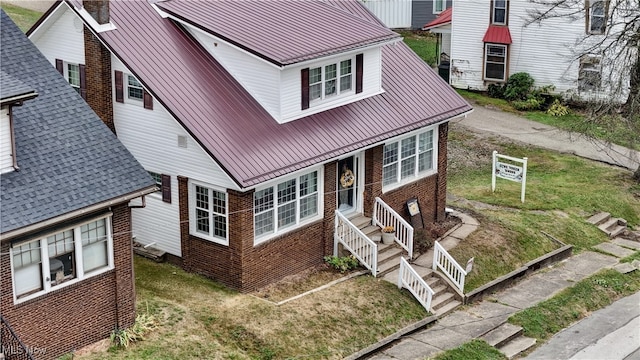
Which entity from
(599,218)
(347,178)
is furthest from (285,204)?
(599,218)

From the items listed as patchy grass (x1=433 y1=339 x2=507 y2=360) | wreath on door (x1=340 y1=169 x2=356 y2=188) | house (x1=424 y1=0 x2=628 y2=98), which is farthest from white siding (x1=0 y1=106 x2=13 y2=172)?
house (x1=424 y1=0 x2=628 y2=98)

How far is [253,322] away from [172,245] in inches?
160

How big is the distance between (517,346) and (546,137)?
19.3 meters

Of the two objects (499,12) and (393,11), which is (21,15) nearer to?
(393,11)

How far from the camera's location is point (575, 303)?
3197cm

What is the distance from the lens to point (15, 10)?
182ft

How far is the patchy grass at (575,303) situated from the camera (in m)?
A: 30.3

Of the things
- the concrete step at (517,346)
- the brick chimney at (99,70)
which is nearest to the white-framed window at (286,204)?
the brick chimney at (99,70)

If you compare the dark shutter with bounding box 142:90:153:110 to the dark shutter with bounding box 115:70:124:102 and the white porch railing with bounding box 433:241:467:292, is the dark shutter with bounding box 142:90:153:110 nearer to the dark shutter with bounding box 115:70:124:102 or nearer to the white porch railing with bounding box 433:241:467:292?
the dark shutter with bounding box 115:70:124:102

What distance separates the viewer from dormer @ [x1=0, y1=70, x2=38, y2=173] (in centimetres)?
2291

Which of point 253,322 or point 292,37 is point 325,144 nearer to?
point 292,37

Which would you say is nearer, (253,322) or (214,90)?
(253,322)

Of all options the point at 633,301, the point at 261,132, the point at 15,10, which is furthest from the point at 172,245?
the point at 15,10

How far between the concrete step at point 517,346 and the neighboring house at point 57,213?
995 centimetres
